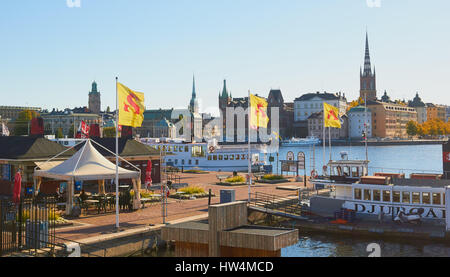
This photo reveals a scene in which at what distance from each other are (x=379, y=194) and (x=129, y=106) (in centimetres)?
1643

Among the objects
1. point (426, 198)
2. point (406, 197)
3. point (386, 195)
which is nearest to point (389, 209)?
point (386, 195)

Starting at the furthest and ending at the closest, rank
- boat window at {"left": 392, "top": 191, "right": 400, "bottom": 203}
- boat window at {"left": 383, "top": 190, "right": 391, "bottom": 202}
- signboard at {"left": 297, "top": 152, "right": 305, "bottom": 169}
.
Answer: signboard at {"left": 297, "top": 152, "right": 305, "bottom": 169} → boat window at {"left": 383, "top": 190, "right": 391, "bottom": 202} → boat window at {"left": 392, "top": 191, "right": 400, "bottom": 203}

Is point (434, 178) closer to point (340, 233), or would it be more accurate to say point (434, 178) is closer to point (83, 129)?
point (340, 233)

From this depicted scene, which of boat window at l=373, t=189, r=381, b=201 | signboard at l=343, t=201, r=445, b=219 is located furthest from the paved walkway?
boat window at l=373, t=189, r=381, b=201

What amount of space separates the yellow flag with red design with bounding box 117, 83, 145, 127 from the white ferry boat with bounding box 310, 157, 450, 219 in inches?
560

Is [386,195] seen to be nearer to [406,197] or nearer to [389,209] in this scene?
[389,209]

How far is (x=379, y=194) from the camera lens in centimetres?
2948

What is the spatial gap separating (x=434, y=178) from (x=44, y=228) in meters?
25.5

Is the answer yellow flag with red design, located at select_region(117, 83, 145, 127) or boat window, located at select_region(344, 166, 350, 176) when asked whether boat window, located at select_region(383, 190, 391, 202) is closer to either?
boat window, located at select_region(344, 166, 350, 176)

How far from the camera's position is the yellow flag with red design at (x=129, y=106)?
76.6 ft

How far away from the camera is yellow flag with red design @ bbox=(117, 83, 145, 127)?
23.4 meters

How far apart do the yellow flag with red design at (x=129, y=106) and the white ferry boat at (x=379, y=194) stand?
14.2 meters
